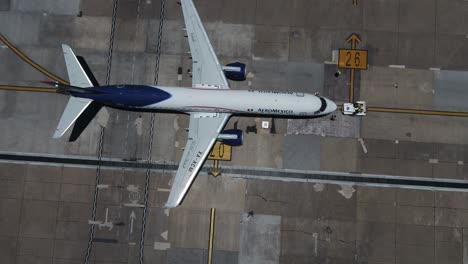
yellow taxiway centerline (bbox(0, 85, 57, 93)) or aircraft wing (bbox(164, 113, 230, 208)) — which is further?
yellow taxiway centerline (bbox(0, 85, 57, 93))

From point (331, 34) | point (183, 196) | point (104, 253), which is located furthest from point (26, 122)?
point (331, 34)

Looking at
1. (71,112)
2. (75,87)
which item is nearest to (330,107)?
(75,87)

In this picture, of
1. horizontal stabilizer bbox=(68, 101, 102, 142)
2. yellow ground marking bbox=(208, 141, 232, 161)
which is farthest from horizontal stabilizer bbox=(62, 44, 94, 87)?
yellow ground marking bbox=(208, 141, 232, 161)

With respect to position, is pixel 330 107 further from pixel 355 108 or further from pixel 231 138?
pixel 231 138

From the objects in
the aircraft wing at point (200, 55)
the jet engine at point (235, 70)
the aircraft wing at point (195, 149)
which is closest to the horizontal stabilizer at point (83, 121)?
the aircraft wing at point (195, 149)

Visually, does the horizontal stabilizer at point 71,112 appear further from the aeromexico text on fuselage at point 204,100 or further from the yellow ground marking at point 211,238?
the yellow ground marking at point 211,238

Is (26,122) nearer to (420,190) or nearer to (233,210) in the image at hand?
(233,210)

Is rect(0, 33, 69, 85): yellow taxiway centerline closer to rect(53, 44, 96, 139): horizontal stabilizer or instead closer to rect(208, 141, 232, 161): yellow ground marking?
rect(53, 44, 96, 139): horizontal stabilizer
